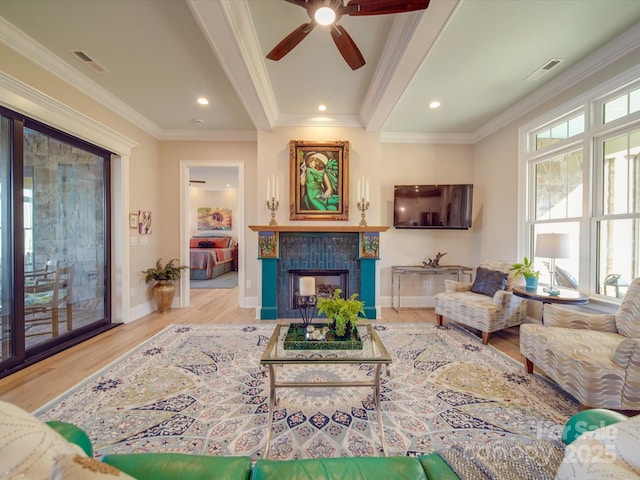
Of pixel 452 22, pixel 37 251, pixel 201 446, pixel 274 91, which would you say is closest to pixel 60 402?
pixel 201 446

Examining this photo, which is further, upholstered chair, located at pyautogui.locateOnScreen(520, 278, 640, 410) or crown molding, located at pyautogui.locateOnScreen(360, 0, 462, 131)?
crown molding, located at pyautogui.locateOnScreen(360, 0, 462, 131)

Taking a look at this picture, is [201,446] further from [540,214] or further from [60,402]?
[540,214]

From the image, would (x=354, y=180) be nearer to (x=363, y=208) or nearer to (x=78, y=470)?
(x=363, y=208)

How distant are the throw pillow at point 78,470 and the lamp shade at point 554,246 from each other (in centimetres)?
336

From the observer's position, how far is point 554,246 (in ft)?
8.13

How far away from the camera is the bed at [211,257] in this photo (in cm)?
663

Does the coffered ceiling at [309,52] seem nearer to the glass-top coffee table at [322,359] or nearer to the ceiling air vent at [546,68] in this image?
the ceiling air vent at [546,68]

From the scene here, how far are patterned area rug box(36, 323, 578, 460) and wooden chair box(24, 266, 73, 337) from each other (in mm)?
1062

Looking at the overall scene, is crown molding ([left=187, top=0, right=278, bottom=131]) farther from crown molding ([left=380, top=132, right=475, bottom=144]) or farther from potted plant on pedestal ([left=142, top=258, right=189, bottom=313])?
potted plant on pedestal ([left=142, top=258, right=189, bottom=313])

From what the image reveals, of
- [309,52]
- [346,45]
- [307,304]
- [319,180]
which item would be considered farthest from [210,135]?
[307,304]

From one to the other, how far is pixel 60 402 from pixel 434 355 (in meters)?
3.12

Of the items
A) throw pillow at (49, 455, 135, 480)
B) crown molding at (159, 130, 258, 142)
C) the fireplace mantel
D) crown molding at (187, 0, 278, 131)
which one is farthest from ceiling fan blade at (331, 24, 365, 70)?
crown molding at (159, 130, 258, 142)

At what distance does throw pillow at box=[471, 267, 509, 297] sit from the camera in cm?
312

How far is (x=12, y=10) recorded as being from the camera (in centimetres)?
193
